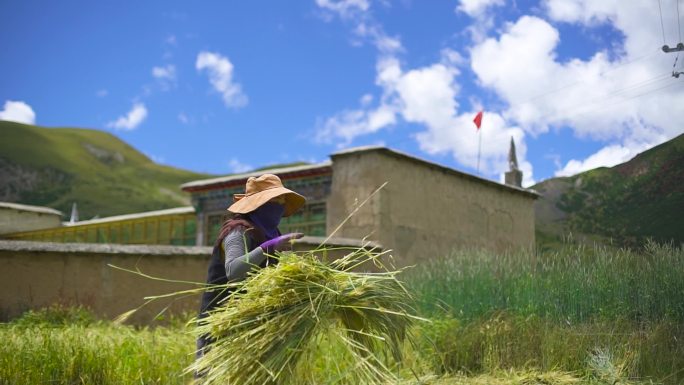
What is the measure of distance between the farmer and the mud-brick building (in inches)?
325

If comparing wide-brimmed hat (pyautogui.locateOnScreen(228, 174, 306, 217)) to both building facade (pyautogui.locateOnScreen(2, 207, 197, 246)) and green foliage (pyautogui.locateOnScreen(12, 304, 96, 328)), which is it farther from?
building facade (pyautogui.locateOnScreen(2, 207, 197, 246))

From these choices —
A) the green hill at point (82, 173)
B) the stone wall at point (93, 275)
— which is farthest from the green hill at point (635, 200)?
the green hill at point (82, 173)

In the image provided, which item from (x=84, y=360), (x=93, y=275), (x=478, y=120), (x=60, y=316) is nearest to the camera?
(x=84, y=360)

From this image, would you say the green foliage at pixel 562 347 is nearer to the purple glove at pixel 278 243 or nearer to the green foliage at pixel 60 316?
the purple glove at pixel 278 243

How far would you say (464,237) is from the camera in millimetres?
14070

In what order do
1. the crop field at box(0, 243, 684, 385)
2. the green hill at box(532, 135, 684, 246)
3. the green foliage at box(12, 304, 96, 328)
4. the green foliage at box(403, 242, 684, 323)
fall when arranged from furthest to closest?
the green foliage at box(12, 304, 96, 328) < the green hill at box(532, 135, 684, 246) < the green foliage at box(403, 242, 684, 323) < the crop field at box(0, 243, 684, 385)

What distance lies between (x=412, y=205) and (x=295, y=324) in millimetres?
10105

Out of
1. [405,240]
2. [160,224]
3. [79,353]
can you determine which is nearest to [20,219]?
[160,224]

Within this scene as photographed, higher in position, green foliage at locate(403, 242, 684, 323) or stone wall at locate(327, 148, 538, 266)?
stone wall at locate(327, 148, 538, 266)

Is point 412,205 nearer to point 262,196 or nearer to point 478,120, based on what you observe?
point 478,120

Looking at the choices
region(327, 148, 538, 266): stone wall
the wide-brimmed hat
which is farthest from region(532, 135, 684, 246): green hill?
the wide-brimmed hat

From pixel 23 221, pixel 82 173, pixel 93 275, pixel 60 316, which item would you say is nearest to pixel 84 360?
pixel 60 316

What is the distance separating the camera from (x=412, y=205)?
1290cm

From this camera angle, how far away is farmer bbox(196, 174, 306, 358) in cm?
312
